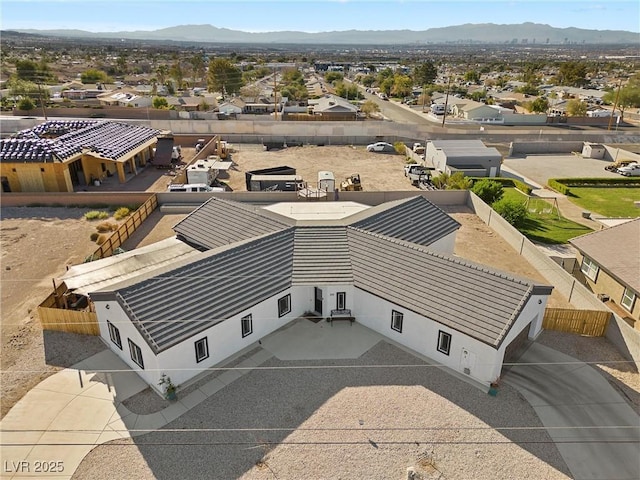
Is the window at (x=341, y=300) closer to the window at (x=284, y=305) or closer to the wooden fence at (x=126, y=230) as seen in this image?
the window at (x=284, y=305)

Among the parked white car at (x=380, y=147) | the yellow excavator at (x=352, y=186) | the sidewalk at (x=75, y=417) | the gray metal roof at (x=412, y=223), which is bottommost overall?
the sidewalk at (x=75, y=417)

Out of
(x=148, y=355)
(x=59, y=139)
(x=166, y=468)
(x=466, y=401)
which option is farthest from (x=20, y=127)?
(x=466, y=401)

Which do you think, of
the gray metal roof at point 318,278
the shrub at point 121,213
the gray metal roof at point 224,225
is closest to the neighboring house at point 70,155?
the shrub at point 121,213

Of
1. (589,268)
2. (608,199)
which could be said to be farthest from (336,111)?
(589,268)

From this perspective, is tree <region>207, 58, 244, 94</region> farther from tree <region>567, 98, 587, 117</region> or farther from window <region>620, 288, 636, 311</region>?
window <region>620, 288, 636, 311</region>

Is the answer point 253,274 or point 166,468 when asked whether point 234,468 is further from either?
point 253,274

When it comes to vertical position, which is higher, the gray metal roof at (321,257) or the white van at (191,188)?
the gray metal roof at (321,257)
